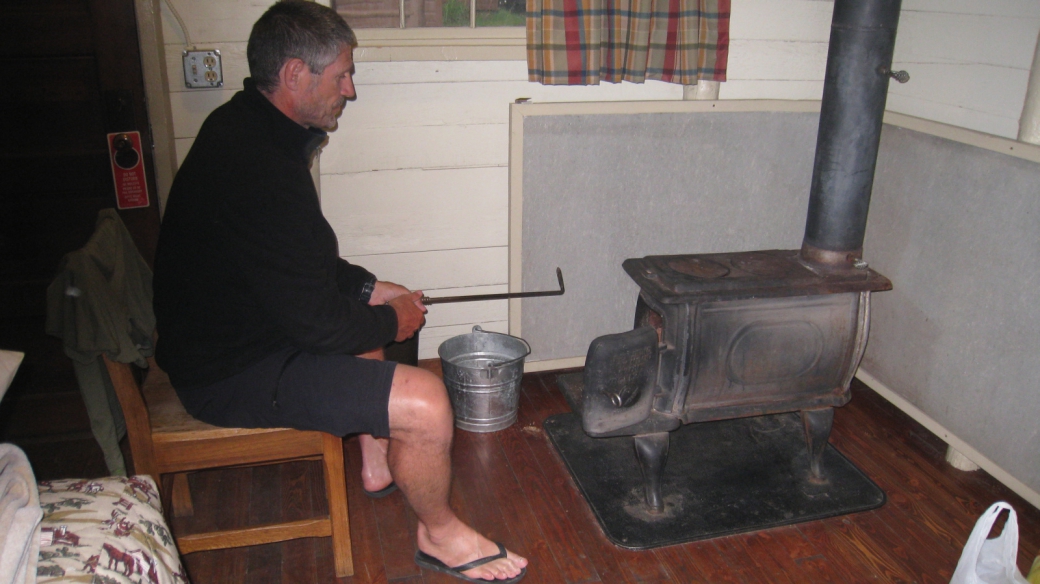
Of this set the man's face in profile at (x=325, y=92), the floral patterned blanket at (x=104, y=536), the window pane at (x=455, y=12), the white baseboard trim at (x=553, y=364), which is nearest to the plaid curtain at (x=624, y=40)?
the window pane at (x=455, y=12)

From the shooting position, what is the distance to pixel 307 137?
175 centimetres

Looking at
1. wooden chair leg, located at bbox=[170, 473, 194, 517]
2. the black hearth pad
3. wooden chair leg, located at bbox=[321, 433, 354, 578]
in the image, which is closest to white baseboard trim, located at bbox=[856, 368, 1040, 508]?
the black hearth pad

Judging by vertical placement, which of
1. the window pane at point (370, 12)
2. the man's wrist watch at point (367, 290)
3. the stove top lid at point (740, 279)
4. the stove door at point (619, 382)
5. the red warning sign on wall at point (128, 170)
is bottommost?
the stove door at point (619, 382)

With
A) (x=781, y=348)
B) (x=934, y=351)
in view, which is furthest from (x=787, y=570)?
(x=934, y=351)

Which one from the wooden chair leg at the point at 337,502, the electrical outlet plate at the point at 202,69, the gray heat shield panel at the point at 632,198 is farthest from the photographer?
the gray heat shield panel at the point at 632,198

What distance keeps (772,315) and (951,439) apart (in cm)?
83

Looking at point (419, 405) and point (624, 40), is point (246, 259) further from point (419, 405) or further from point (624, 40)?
point (624, 40)

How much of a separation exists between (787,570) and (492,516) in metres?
0.78

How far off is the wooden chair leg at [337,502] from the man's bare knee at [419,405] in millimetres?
168

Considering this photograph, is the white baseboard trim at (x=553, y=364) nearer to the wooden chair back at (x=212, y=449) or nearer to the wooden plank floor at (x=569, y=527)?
the wooden plank floor at (x=569, y=527)

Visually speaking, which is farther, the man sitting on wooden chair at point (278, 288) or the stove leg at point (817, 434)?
the stove leg at point (817, 434)

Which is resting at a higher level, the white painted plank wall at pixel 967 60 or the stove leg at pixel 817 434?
the white painted plank wall at pixel 967 60

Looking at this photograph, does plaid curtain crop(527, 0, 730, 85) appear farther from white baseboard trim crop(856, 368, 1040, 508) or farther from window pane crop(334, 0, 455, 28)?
white baseboard trim crop(856, 368, 1040, 508)

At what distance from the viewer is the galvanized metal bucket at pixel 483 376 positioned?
2.47 metres
